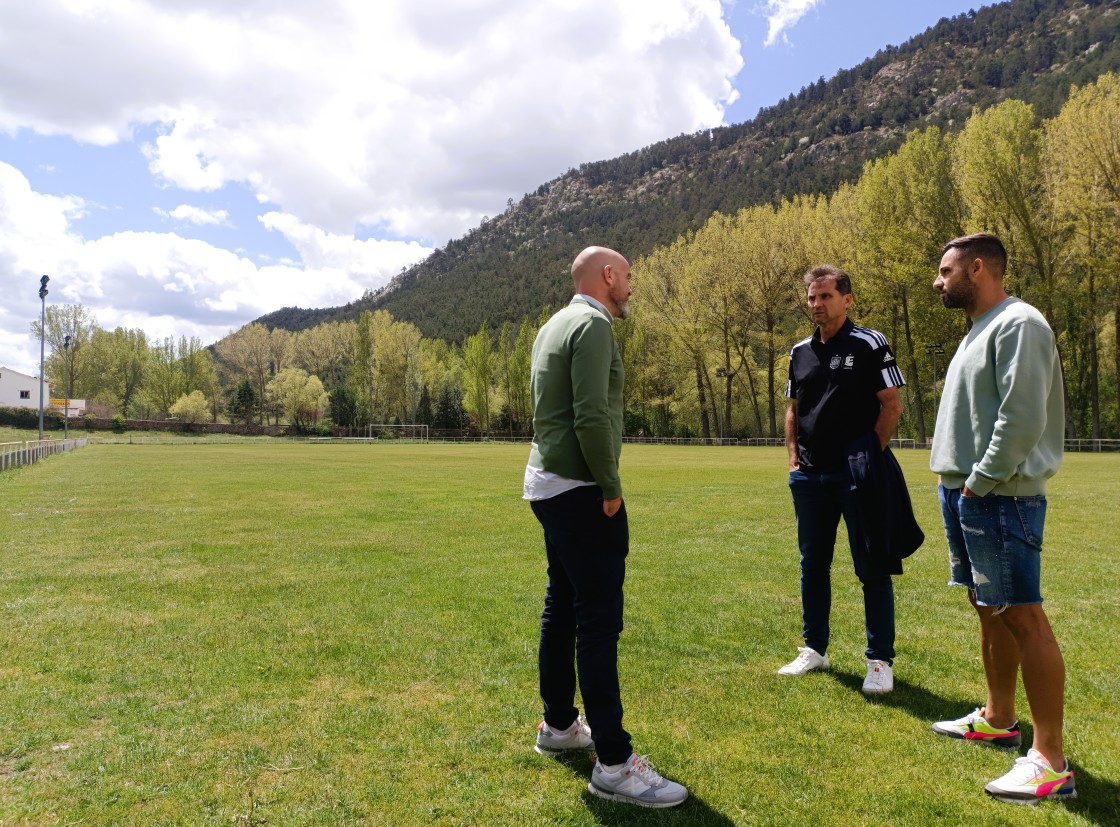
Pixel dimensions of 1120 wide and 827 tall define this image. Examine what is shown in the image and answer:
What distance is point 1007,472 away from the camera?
299 centimetres

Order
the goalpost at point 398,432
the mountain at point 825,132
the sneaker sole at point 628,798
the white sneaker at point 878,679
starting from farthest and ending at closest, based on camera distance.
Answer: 1. the mountain at point 825,132
2. the goalpost at point 398,432
3. the white sneaker at point 878,679
4. the sneaker sole at point 628,798

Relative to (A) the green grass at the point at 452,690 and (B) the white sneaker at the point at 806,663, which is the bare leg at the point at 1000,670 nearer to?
(A) the green grass at the point at 452,690

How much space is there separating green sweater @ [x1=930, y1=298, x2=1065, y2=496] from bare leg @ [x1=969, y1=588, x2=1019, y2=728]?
2.37ft

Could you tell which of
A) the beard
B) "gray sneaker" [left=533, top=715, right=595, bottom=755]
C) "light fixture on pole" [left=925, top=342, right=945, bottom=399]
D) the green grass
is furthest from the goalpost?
the beard

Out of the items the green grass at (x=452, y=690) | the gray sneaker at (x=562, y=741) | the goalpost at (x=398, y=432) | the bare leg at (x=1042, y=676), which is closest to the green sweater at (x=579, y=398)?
the gray sneaker at (x=562, y=741)

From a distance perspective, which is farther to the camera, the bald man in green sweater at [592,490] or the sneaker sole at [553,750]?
the sneaker sole at [553,750]

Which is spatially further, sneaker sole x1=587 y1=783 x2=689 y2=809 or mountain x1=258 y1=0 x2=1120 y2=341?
mountain x1=258 y1=0 x2=1120 y2=341

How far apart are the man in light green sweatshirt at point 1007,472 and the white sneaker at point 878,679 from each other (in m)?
0.70

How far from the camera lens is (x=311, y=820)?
2.79m

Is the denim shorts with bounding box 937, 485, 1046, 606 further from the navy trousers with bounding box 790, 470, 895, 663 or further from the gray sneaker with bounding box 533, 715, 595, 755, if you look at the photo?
the gray sneaker with bounding box 533, 715, 595, 755

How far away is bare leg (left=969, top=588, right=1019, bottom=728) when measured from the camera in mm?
3475

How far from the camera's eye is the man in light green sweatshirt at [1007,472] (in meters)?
2.99

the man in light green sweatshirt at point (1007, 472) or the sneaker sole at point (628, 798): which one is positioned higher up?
the man in light green sweatshirt at point (1007, 472)

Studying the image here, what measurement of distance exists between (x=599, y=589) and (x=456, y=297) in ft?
565
